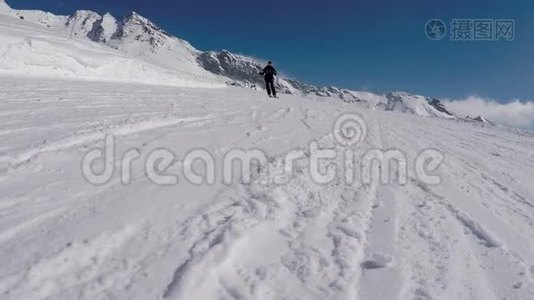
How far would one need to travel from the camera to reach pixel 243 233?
386 cm

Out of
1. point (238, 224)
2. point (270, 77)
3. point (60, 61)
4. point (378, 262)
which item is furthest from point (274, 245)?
point (270, 77)

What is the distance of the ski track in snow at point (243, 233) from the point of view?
3096 millimetres

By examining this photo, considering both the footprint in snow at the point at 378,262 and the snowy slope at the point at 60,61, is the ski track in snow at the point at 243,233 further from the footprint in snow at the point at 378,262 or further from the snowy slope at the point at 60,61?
the snowy slope at the point at 60,61

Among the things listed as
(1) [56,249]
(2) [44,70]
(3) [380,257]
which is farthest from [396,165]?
(2) [44,70]

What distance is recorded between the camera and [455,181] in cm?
643

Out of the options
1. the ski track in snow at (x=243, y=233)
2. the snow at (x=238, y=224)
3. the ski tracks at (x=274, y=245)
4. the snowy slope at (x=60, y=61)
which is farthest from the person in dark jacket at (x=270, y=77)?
the ski tracks at (x=274, y=245)

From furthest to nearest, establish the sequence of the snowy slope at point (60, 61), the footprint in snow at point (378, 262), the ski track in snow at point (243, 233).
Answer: the snowy slope at point (60, 61)
the footprint in snow at point (378, 262)
the ski track in snow at point (243, 233)

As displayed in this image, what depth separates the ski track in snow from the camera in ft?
10.2

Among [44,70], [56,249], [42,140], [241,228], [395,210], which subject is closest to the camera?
[56,249]

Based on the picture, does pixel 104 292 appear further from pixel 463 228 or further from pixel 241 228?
pixel 463 228

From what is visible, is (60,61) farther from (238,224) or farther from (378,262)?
(378,262)

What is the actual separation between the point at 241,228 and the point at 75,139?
343cm

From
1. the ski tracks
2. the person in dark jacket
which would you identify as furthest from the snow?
the person in dark jacket

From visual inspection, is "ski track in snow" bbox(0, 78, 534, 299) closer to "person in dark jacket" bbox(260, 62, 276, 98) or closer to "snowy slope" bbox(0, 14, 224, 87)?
"snowy slope" bbox(0, 14, 224, 87)
